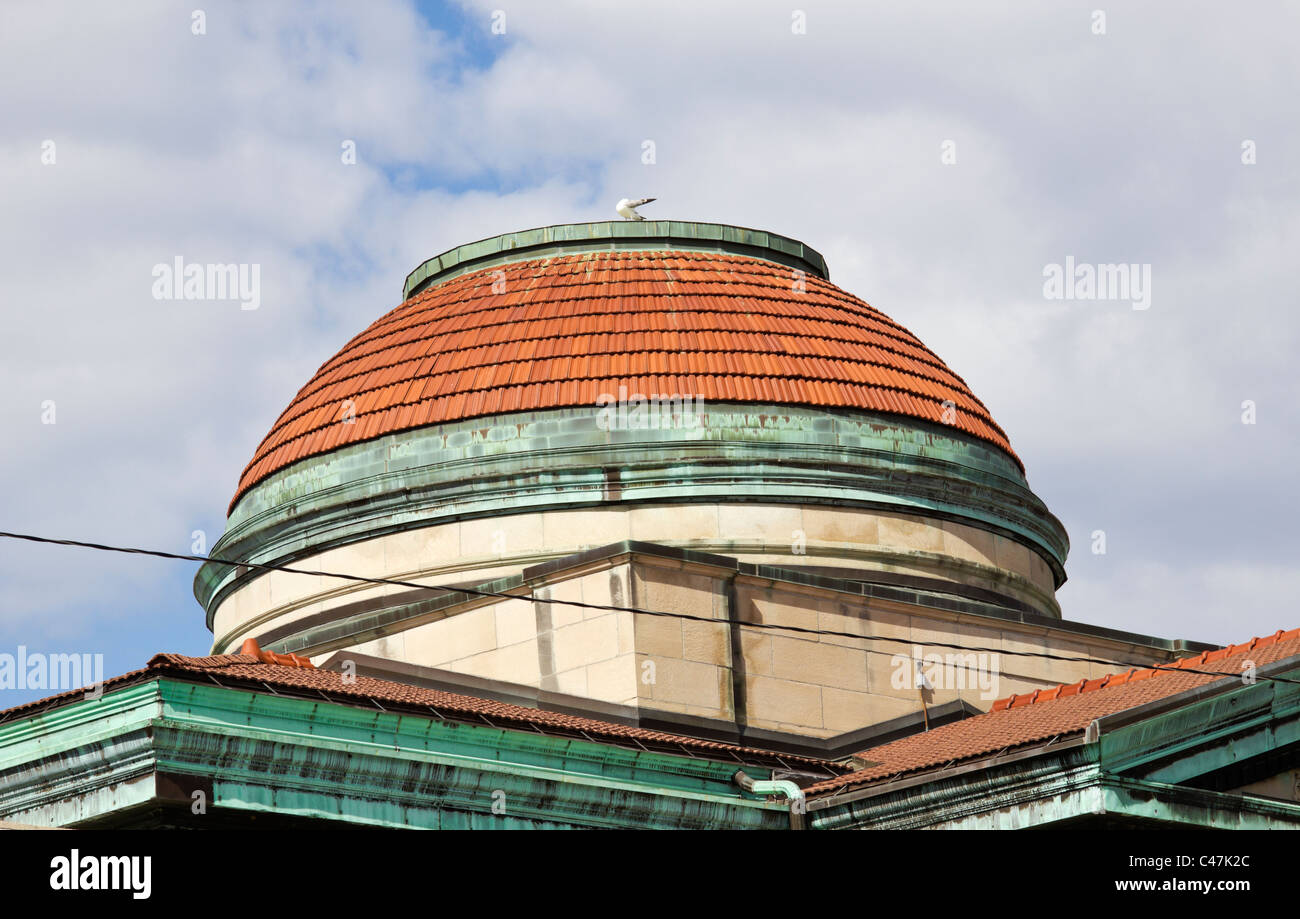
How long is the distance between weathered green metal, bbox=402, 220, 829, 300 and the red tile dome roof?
13 centimetres

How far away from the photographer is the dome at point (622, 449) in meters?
24.8

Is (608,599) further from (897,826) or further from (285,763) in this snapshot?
(285,763)

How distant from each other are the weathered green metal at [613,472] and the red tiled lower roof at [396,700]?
4.40 metres

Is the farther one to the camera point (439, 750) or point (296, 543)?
point (296, 543)

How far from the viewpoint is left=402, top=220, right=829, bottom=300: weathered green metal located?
92.8 ft

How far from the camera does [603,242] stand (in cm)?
2828

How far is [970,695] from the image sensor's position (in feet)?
79.5

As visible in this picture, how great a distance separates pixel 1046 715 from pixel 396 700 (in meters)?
6.18

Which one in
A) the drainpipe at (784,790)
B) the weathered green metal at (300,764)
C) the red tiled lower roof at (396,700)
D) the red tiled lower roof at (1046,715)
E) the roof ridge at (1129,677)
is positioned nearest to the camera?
the weathered green metal at (300,764)

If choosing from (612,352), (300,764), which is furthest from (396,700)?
(612,352)

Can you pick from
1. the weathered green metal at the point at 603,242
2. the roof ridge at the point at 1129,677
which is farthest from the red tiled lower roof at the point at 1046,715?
the weathered green metal at the point at 603,242

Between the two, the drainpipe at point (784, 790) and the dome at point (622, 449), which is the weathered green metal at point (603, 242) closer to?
the dome at point (622, 449)

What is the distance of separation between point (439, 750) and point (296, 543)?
9618mm

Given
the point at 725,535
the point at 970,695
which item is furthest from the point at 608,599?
the point at 970,695
